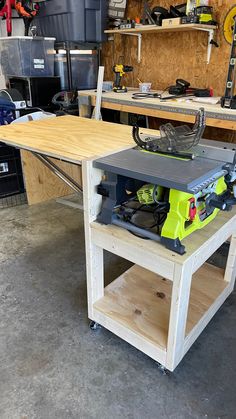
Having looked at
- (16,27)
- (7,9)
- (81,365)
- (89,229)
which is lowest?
(81,365)

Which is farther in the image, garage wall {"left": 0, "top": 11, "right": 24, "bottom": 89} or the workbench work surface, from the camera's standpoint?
garage wall {"left": 0, "top": 11, "right": 24, "bottom": 89}

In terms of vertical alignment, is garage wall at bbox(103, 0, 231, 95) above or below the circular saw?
below

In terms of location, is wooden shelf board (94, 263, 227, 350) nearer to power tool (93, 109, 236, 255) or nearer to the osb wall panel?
power tool (93, 109, 236, 255)

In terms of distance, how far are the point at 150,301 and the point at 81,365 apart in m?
0.42

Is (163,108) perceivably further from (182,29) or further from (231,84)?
(182,29)

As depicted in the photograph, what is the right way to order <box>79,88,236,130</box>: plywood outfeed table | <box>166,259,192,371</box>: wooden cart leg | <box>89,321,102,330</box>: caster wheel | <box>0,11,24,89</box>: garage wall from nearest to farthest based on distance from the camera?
<box>166,259,192,371</box>: wooden cart leg
<box>89,321,102,330</box>: caster wheel
<box>79,88,236,130</box>: plywood outfeed table
<box>0,11,24,89</box>: garage wall

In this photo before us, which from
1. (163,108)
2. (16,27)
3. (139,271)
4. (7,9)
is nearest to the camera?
(139,271)

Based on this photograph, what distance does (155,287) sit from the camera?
1.67 metres

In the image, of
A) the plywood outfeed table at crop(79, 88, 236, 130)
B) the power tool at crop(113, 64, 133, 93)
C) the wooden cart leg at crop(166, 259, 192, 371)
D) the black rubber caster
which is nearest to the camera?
the wooden cart leg at crop(166, 259, 192, 371)

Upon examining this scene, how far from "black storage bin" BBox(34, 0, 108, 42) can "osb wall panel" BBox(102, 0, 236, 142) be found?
0.30 m

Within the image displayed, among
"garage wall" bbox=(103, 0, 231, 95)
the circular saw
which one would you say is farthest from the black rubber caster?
the circular saw

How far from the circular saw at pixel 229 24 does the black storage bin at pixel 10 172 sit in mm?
1986

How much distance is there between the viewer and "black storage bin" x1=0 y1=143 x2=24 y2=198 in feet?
9.05

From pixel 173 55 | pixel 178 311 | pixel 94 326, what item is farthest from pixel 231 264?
pixel 173 55
